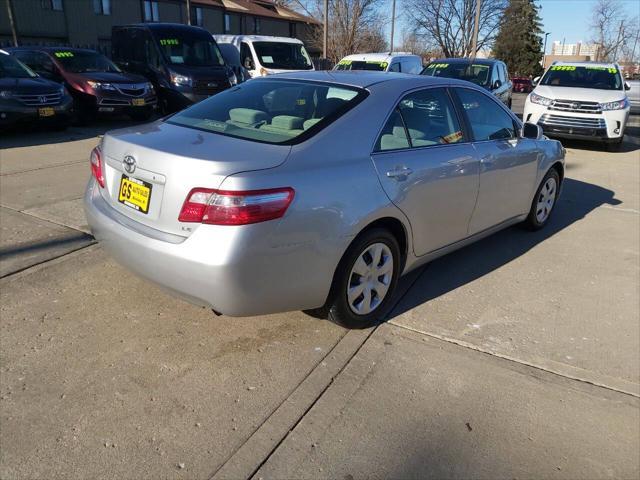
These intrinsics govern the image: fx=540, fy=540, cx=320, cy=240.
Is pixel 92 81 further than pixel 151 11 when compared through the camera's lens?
No

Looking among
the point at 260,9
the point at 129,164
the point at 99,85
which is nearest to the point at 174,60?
the point at 99,85

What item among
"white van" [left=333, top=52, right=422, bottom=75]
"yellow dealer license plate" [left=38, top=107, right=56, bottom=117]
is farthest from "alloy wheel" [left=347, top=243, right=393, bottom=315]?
"white van" [left=333, top=52, right=422, bottom=75]

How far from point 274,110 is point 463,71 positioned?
35.9 ft

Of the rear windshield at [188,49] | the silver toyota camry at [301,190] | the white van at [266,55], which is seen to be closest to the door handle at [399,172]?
the silver toyota camry at [301,190]

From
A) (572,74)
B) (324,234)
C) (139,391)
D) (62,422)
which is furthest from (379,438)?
(572,74)

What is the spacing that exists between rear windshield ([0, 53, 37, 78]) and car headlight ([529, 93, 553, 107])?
977 centimetres

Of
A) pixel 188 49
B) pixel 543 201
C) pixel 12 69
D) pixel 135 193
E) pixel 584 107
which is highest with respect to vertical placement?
pixel 188 49

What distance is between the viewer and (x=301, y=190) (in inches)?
108

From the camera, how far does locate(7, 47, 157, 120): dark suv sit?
10961 mm

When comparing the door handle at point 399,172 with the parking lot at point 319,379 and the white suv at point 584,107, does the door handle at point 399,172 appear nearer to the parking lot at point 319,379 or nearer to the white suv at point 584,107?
the parking lot at point 319,379

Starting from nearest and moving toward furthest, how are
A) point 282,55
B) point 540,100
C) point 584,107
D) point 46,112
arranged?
point 46,112 → point 584,107 → point 540,100 → point 282,55

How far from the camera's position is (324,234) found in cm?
286

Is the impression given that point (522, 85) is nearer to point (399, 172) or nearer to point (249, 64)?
point (249, 64)

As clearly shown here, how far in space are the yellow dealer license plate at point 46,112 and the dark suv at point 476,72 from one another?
27.2 ft
